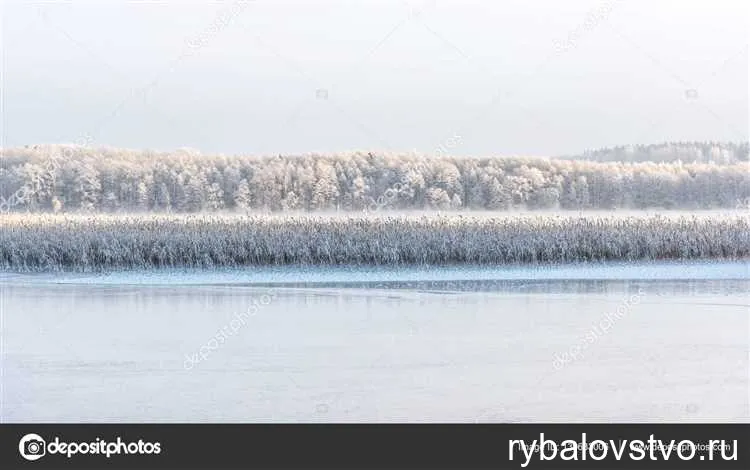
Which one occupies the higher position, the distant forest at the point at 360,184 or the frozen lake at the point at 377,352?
the distant forest at the point at 360,184

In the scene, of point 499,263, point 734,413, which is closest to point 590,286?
point 499,263

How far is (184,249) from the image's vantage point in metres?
17.1

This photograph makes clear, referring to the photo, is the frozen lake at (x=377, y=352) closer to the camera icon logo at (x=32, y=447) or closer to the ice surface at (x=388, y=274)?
the camera icon logo at (x=32, y=447)

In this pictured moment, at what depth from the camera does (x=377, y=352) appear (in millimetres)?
8602

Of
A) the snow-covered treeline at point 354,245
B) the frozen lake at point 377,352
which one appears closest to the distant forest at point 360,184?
the snow-covered treeline at point 354,245

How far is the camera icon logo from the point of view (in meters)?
6.05

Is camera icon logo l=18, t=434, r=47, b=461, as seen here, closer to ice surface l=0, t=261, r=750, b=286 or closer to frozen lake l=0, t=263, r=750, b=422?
frozen lake l=0, t=263, r=750, b=422

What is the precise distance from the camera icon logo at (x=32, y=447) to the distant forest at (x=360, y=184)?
33433 millimetres

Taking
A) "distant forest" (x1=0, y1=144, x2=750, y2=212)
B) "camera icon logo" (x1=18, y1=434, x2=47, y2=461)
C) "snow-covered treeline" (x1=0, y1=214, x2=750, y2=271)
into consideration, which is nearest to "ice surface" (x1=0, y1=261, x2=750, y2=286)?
"snow-covered treeline" (x1=0, y1=214, x2=750, y2=271)

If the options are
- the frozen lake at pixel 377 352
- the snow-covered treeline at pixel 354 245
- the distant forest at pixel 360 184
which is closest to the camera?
the frozen lake at pixel 377 352

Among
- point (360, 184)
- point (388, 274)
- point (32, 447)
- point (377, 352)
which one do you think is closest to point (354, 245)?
point (388, 274)

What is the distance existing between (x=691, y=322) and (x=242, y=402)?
15.9 feet

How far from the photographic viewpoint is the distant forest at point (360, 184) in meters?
41.8

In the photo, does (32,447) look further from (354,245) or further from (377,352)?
(354,245)
